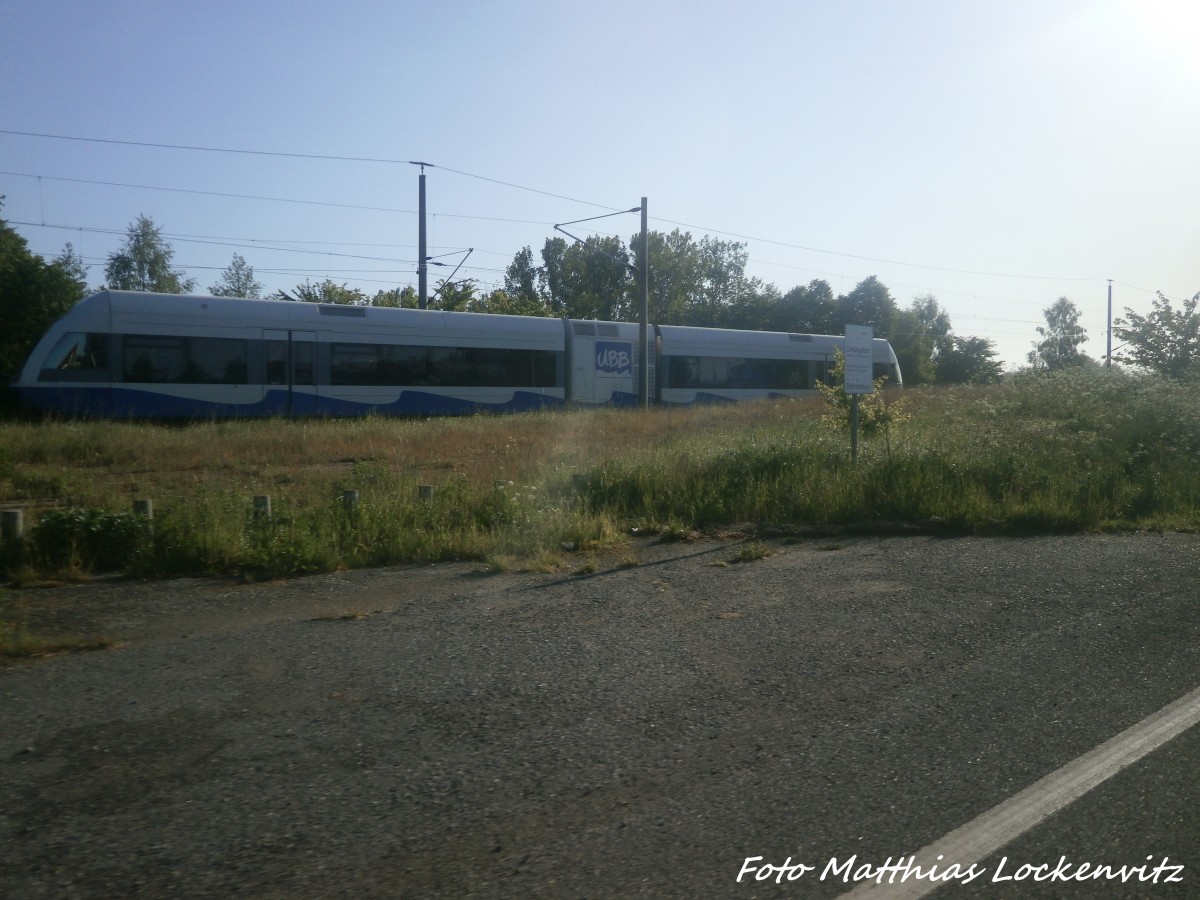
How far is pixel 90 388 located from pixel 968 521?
19.2 meters

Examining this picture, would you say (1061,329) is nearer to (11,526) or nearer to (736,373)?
(736,373)

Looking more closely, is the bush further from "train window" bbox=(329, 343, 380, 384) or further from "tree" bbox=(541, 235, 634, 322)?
"tree" bbox=(541, 235, 634, 322)

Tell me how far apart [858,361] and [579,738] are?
31.2 ft

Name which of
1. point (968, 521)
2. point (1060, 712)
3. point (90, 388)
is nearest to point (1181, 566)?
point (968, 521)

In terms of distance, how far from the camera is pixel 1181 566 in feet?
29.3

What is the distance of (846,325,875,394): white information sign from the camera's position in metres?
13.0

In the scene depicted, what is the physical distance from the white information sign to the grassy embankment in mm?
973

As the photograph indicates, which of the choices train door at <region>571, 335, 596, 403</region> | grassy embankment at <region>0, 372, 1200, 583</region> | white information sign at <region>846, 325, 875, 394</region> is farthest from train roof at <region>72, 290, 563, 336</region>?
white information sign at <region>846, 325, 875, 394</region>

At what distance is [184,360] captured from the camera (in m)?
23.5

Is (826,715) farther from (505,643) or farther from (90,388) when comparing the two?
(90,388)

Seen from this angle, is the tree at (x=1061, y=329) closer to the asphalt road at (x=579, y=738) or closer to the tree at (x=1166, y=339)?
the tree at (x=1166, y=339)

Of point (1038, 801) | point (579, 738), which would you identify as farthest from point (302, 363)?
point (1038, 801)

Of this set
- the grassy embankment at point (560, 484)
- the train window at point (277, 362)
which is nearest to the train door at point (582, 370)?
the train window at point (277, 362)

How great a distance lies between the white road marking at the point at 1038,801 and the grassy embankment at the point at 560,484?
5.04m
